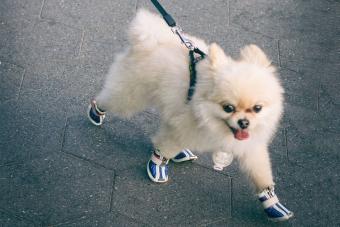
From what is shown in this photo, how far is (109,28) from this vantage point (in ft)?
14.2

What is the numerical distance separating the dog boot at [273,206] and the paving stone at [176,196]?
309mm

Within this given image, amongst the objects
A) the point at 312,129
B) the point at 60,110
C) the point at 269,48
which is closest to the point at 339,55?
the point at 269,48

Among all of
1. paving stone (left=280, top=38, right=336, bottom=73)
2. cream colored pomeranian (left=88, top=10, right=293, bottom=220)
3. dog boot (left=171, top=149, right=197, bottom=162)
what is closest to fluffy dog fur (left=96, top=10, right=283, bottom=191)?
cream colored pomeranian (left=88, top=10, right=293, bottom=220)

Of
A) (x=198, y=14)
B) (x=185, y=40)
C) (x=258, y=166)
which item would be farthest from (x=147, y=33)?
(x=198, y=14)

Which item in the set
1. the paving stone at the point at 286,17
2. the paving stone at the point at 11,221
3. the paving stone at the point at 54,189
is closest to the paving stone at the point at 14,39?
the paving stone at the point at 54,189

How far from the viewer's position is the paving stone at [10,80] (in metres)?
3.67

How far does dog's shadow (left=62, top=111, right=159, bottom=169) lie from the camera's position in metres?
3.42

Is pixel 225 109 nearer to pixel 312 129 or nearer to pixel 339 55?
pixel 312 129

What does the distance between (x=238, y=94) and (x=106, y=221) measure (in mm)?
1402

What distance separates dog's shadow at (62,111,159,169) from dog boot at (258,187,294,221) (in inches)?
39.4

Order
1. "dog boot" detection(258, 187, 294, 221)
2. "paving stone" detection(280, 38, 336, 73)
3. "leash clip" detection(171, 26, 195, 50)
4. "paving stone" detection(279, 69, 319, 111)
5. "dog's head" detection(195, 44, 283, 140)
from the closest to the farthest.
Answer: "dog's head" detection(195, 44, 283, 140)
"leash clip" detection(171, 26, 195, 50)
"dog boot" detection(258, 187, 294, 221)
"paving stone" detection(279, 69, 319, 111)
"paving stone" detection(280, 38, 336, 73)

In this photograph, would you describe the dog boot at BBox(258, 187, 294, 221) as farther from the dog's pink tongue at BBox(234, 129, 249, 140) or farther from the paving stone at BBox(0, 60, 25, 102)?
the paving stone at BBox(0, 60, 25, 102)

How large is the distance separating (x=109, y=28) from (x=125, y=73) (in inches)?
60.3

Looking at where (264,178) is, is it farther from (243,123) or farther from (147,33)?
(147,33)
